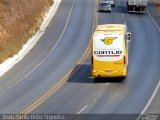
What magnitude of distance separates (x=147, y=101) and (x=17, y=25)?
24.9 meters

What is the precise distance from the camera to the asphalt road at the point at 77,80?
30.5 m

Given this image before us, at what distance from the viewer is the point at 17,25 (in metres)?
53.3

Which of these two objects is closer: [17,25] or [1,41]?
[1,41]

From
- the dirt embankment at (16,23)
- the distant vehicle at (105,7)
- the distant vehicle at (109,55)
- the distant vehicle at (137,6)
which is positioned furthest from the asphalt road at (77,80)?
the distant vehicle at (105,7)

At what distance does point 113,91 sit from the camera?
33.4 m

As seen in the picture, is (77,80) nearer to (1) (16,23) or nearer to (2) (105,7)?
(1) (16,23)

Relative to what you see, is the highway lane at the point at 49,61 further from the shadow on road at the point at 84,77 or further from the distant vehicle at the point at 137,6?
the distant vehicle at the point at 137,6

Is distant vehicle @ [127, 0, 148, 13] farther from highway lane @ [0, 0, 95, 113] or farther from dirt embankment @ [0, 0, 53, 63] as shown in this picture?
dirt embankment @ [0, 0, 53, 63]

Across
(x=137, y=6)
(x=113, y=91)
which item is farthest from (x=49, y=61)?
(x=137, y=6)

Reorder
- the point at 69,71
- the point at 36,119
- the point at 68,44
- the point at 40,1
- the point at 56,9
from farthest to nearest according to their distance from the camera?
the point at 56,9 → the point at 40,1 → the point at 68,44 → the point at 69,71 → the point at 36,119

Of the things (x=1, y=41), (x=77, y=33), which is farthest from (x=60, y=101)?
(x=77, y=33)

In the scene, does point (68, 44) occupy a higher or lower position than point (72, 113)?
lower

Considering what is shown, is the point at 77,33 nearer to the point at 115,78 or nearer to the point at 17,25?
the point at 17,25

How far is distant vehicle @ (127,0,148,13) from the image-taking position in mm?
73188
